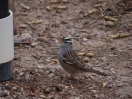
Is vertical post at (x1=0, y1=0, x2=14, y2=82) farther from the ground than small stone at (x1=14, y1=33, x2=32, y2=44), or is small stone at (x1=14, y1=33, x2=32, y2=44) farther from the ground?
vertical post at (x1=0, y1=0, x2=14, y2=82)

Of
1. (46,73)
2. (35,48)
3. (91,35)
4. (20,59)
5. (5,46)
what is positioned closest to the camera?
(5,46)

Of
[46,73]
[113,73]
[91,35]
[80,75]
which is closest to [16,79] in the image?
[46,73]

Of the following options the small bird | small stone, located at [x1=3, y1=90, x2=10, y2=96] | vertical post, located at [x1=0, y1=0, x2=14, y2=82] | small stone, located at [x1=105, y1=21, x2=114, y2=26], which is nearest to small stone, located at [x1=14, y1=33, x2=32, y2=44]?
the small bird

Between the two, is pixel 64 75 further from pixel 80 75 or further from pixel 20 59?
pixel 20 59

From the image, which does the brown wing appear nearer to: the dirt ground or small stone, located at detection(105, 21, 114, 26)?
the dirt ground

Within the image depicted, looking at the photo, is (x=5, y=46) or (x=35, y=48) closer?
(x=5, y=46)

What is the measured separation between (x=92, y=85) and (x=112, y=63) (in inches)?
36.9

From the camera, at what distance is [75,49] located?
8500mm

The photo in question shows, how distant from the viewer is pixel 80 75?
7.52 metres

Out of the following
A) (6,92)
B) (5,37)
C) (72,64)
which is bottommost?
(6,92)

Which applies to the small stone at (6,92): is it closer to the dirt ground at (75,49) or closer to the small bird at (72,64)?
the dirt ground at (75,49)

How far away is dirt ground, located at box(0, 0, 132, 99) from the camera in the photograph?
6.91 meters

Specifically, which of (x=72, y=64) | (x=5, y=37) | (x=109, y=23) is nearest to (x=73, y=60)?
(x=72, y=64)

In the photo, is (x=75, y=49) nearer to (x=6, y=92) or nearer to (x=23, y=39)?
(x=23, y=39)
